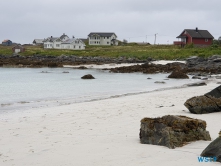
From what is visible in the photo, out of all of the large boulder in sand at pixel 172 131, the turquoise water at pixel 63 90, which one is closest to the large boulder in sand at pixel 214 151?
the large boulder in sand at pixel 172 131

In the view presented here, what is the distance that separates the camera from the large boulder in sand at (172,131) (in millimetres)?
6348

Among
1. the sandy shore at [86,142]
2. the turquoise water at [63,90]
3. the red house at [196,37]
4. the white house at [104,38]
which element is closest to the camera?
the sandy shore at [86,142]

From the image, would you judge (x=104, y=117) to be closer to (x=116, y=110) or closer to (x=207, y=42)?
(x=116, y=110)

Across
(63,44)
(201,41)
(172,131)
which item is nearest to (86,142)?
(172,131)

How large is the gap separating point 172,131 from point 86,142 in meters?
1.91

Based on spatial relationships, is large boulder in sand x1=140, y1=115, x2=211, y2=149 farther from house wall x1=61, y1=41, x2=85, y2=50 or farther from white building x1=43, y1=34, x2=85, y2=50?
white building x1=43, y1=34, x2=85, y2=50

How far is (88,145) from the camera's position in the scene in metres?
6.83

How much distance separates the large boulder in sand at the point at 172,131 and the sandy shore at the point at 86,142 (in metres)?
0.18

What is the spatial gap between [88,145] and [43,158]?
111 centimetres

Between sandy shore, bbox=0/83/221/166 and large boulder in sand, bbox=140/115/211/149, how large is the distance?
0.60ft

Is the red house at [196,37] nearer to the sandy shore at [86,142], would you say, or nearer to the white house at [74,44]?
the white house at [74,44]

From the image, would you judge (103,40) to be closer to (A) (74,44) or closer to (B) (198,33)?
(A) (74,44)

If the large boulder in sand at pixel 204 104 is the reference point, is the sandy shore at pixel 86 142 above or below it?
below

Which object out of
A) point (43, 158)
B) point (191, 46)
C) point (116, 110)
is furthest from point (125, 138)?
point (191, 46)
